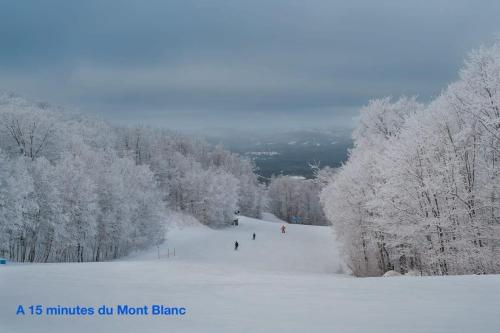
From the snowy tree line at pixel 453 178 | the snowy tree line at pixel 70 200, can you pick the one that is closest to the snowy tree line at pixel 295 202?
the snowy tree line at pixel 70 200

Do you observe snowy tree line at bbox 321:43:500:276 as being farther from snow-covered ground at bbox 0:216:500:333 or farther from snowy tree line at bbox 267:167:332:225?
snowy tree line at bbox 267:167:332:225

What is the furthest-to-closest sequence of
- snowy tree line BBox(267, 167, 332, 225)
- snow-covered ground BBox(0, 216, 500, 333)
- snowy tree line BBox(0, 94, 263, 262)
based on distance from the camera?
1. snowy tree line BBox(267, 167, 332, 225)
2. snowy tree line BBox(0, 94, 263, 262)
3. snow-covered ground BBox(0, 216, 500, 333)

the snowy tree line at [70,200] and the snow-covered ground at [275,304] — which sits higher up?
the snowy tree line at [70,200]

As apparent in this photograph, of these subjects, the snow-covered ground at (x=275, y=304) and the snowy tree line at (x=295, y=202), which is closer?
the snow-covered ground at (x=275, y=304)

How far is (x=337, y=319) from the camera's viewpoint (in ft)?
24.4

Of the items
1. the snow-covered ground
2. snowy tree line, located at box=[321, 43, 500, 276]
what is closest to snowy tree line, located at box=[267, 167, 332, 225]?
snowy tree line, located at box=[321, 43, 500, 276]

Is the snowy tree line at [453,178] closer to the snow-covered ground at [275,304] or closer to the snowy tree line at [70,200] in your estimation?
the snow-covered ground at [275,304]

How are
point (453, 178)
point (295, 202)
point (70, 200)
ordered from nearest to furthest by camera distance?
1. point (453, 178)
2. point (70, 200)
3. point (295, 202)

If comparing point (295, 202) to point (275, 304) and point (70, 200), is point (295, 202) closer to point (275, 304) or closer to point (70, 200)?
point (70, 200)

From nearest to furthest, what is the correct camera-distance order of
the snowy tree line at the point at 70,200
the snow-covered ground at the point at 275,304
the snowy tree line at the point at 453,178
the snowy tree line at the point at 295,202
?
the snow-covered ground at the point at 275,304 → the snowy tree line at the point at 453,178 → the snowy tree line at the point at 70,200 → the snowy tree line at the point at 295,202

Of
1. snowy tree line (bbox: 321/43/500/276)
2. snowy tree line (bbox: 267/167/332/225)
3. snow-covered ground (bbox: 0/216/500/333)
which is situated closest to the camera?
snow-covered ground (bbox: 0/216/500/333)

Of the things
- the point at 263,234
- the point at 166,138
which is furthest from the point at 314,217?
the point at 263,234

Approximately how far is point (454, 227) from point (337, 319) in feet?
57.4

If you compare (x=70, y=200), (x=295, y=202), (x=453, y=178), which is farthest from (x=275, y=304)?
(x=295, y=202)
